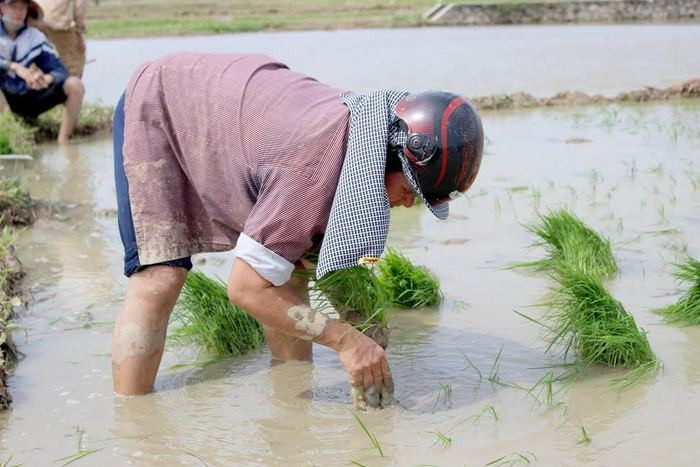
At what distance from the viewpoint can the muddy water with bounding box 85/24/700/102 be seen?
11812 mm

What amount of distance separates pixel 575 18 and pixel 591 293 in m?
19.4

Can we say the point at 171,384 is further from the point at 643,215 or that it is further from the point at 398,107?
the point at 643,215

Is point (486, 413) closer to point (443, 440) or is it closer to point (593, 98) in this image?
point (443, 440)

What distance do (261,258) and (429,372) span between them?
1.00 m

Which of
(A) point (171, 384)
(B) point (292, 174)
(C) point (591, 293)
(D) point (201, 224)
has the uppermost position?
(B) point (292, 174)

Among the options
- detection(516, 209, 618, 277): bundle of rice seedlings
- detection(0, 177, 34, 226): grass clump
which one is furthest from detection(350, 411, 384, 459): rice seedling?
detection(0, 177, 34, 226): grass clump

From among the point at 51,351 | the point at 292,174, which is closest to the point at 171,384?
the point at 51,351

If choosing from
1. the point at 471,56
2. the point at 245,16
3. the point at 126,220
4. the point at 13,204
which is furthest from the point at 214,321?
the point at 245,16

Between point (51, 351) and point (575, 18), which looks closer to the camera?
point (51, 351)

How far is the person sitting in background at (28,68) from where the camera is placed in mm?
7750

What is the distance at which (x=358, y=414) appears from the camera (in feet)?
10.8

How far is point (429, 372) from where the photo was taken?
362 centimetres

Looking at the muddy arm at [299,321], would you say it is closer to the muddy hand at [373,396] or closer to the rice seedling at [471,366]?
the muddy hand at [373,396]

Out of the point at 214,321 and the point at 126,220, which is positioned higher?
the point at 126,220
